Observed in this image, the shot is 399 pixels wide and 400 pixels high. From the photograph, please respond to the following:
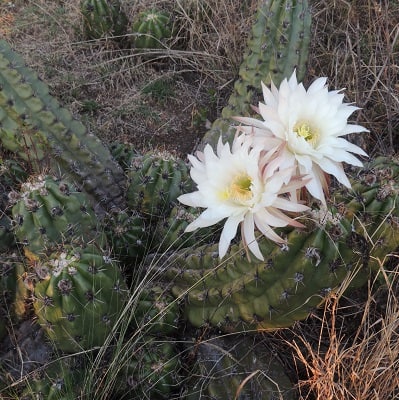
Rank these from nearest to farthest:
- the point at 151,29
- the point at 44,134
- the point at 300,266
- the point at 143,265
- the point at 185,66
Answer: the point at 300,266, the point at 143,265, the point at 44,134, the point at 151,29, the point at 185,66

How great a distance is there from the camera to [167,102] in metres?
3.40

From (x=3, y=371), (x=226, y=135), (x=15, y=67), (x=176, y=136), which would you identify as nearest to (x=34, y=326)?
(x=3, y=371)

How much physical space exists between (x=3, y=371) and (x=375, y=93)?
7.82 ft

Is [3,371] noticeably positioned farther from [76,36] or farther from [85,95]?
[76,36]

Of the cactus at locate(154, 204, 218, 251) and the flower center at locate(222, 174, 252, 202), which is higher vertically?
the flower center at locate(222, 174, 252, 202)

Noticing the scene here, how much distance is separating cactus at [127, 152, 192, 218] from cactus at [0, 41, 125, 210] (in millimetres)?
181

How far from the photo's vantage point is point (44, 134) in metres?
2.26

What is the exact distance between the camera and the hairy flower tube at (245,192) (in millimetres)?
1323

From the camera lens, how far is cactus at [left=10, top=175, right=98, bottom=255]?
1.79 meters

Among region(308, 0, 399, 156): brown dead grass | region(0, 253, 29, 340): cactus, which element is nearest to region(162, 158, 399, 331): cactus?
region(0, 253, 29, 340): cactus

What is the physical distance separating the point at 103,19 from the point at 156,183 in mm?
1719

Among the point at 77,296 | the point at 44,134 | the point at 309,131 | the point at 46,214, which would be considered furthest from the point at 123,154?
the point at 309,131

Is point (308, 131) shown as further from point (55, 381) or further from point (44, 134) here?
point (44, 134)

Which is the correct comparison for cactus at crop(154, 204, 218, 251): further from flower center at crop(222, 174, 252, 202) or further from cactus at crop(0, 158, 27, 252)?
flower center at crop(222, 174, 252, 202)
